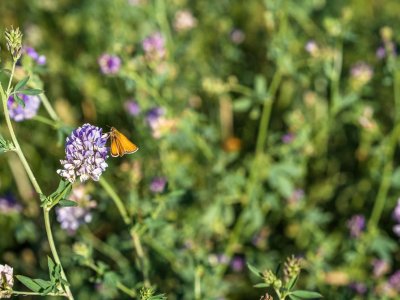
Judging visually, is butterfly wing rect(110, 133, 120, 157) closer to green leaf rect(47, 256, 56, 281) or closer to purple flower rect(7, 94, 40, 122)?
green leaf rect(47, 256, 56, 281)

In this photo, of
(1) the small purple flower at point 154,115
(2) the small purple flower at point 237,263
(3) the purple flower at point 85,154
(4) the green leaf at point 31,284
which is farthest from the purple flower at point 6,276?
(2) the small purple flower at point 237,263

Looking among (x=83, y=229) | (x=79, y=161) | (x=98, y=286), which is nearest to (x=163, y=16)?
(x=83, y=229)

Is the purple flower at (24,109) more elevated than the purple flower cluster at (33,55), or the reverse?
the purple flower cluster at (33,55)

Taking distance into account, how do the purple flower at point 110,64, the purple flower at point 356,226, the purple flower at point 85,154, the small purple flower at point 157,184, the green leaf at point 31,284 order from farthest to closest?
1. the purple flower at point 356,226
2. the purple flower at point 110,64
3. the small purple flower at point 157,184
4. the green leaf at point 31,284
5. the purple flower at point 85,154

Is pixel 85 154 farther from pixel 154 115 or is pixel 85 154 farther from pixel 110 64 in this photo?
pixel 154 115

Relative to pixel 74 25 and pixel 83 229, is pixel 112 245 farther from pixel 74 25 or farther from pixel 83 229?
pixel 74 25

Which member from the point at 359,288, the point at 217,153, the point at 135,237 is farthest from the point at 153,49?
the point at 359,288

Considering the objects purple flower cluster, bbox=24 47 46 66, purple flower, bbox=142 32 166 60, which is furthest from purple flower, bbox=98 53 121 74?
purple flower cluster, bbox=24 47 46 66

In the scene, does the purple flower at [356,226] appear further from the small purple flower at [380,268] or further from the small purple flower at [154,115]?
the small purple flower at [154,115]
